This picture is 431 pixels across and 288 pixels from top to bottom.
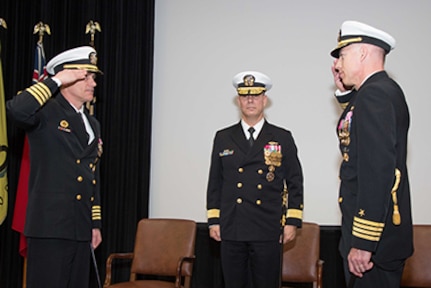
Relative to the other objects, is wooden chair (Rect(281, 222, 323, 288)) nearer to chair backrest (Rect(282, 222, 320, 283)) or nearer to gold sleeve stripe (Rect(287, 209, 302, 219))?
chair backrest (Rect(282, 222, 320, 283))

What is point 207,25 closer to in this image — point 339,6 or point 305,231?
point 339,6

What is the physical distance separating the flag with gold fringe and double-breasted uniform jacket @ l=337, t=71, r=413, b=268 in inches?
105

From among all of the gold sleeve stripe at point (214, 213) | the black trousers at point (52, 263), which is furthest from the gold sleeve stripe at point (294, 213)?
the black trousers at point (52, 263)

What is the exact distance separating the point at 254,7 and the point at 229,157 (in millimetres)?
1707

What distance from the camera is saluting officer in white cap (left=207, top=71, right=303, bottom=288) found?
337cm

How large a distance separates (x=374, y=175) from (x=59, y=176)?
1.59 metres

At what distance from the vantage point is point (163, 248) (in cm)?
400

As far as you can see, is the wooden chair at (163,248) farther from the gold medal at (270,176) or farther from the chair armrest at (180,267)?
the gold medal at (270,176)

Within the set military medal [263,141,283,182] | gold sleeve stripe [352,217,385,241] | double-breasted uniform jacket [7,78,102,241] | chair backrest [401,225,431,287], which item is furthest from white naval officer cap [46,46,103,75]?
chair backrest [401,225,431,287]

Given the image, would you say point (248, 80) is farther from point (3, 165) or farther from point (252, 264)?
point (3, 165)

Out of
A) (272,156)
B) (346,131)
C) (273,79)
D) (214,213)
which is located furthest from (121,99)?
(346,131)

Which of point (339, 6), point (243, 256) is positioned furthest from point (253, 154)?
point (339, 6)

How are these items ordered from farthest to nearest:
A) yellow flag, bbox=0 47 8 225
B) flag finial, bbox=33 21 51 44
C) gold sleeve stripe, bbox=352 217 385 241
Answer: flag finial, bbox=33 21 51 44 → yellow flag, bbox=0 47 8 225 → gold sleeve stripe, bbox=352 217 385 241

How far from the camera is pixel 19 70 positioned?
426 cm
